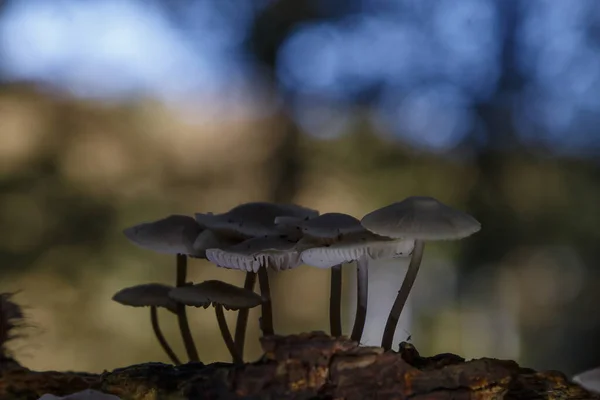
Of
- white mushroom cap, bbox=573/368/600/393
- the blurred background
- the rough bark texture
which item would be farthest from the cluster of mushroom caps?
the blurred background

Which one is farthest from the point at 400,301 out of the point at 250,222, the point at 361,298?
the point at 250,222

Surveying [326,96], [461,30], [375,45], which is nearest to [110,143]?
[326,96]

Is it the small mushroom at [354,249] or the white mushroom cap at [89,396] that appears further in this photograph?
the small mushroom at [354,249]

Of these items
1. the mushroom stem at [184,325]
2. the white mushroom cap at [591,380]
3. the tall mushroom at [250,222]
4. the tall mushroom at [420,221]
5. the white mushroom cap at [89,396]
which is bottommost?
the white mushroom cap at [89,396]

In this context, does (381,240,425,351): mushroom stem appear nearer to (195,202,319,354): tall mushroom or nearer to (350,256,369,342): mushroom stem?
(350,256,369,342): mushroom stem

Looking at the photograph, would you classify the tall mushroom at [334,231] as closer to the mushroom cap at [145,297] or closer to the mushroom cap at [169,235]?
the mushroom cap at [169,235]

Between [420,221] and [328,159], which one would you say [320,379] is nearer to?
[420,221]

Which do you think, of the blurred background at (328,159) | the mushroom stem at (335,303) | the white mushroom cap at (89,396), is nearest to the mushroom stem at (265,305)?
the mushroom stem at (335,303)
